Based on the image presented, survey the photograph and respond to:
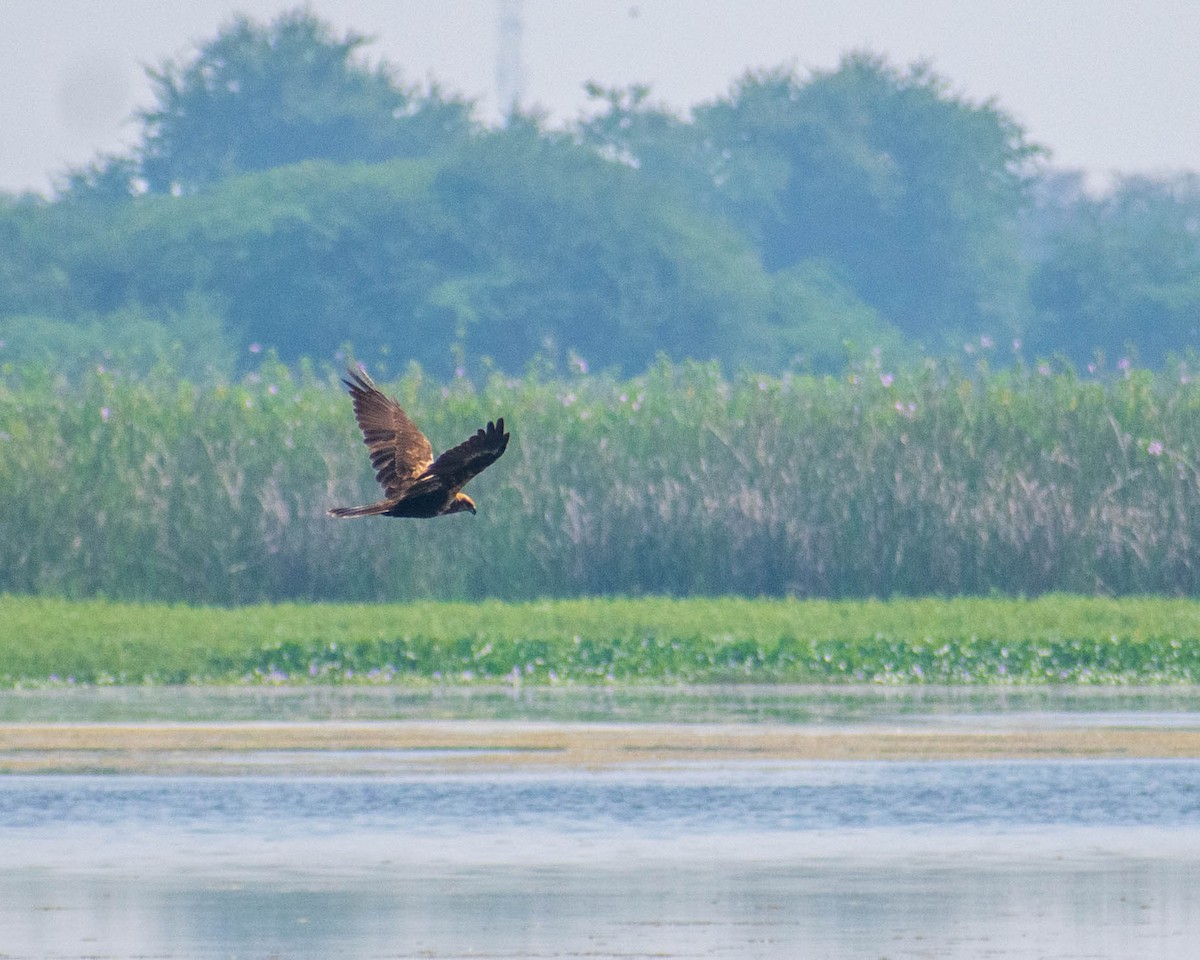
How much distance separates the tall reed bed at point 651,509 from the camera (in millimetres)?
24312

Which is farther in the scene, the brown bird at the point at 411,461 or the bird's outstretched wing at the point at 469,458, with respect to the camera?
the brown bird at the point at 411,461

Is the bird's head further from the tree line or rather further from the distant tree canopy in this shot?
the distant tree canopy

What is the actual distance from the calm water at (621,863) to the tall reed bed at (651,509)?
31.4 feet

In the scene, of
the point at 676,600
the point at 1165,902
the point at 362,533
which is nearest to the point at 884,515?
the point at 676,600

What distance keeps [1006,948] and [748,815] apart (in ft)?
11.8

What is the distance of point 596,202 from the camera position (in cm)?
5828

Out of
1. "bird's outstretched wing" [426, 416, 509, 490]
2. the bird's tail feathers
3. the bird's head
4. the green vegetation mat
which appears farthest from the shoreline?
"bird's outstretched wing" [426, 416, 509, 490]

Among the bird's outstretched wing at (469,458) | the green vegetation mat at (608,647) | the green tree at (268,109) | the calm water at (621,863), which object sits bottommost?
the calm water at (621,863)

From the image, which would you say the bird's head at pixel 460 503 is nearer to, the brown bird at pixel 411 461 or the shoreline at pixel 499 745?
the brown bird at pixel 411 461

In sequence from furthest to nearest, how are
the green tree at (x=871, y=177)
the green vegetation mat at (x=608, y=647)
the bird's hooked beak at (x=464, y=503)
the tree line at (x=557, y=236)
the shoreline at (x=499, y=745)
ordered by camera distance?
the green tree at (x=871, y=177) → the tree line at (x=557, y=236) → the green vegetation mat at (x=608, y=647) → the shoreline at (x=499, y=745) → the bird's hooked beak at (x=464, y=503)

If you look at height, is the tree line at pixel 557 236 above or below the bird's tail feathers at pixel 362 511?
above

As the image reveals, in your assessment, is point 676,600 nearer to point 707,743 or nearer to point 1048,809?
point 707,743

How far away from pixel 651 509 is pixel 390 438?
44.7 feet

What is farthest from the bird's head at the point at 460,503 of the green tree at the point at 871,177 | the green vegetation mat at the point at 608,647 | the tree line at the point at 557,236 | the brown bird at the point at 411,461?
the green tree at the point at 871,177
